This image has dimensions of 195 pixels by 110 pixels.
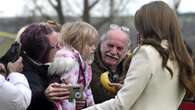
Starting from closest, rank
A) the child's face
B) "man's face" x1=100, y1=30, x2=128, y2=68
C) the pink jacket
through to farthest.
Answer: the pink jacket < the child's face < "man's face" x1=100, y1=30, x2=128, y2=68

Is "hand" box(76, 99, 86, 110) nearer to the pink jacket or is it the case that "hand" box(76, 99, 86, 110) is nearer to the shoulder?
the pink jacket

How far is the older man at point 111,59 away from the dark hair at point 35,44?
977 millimetres

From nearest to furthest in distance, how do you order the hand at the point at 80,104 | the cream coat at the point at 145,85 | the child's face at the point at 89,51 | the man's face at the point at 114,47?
1. the cream coat at the point at 145,85
2. the hand at the point at 80,104
3. the child's face at the point at 89,51
4. the man's face at the point at 114,47

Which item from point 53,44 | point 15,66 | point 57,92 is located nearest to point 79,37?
point 53,44

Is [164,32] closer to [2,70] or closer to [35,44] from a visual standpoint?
[35,44]

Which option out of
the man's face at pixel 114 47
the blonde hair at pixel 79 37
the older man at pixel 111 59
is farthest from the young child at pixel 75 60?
the man's face at pixel 114 47

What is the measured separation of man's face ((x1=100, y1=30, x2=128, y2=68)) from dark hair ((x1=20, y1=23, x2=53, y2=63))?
4.03 ft

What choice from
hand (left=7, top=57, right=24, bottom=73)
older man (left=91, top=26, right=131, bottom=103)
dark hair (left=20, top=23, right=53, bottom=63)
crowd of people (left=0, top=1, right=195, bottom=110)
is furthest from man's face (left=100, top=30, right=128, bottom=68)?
hand (left=7, top=57, right=24, bottom=73)

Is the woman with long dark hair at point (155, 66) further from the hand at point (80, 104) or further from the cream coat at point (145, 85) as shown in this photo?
the hand at point (80, 104)

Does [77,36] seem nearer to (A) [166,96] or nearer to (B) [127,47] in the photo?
(A) [166,96]

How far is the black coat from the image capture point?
3.89 m

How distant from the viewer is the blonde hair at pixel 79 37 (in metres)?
4.28

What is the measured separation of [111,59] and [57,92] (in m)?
1.35

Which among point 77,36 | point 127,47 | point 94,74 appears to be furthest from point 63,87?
point 127,47
